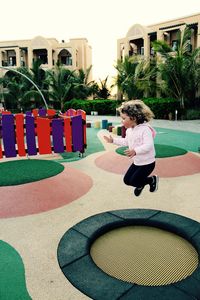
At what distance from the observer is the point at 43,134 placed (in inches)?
343

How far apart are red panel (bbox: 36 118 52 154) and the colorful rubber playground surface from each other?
766 millimetres

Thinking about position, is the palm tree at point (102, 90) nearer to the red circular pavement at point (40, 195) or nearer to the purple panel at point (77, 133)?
the purple panel at point (77, 133)

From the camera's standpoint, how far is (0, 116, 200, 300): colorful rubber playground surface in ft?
9.63

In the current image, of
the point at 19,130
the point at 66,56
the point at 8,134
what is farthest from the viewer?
the point at 66,56

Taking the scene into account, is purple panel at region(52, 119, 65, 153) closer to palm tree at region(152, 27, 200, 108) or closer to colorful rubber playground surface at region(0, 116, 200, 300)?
colorful rubber playground surface at region(0, 116, 200, 300)

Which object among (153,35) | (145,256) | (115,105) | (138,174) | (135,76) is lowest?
(145,256)

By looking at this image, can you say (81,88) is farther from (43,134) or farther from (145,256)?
(145,256)

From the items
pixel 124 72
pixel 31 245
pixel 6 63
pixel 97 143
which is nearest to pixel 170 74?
pixel 124 72

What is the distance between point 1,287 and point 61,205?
2.33m

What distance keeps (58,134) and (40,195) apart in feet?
12.2

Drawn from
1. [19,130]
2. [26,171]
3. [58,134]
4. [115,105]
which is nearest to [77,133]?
[58,134]

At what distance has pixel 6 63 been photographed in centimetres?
4134

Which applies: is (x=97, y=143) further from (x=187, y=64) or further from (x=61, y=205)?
(x=187, y=64)

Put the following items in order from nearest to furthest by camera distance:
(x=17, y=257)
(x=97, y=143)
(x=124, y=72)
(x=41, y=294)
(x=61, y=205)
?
(x=41, y=294)
(x=17, y=257)
(x=61, y=205)
(x=97, y=143)
(x=124, y=72)
